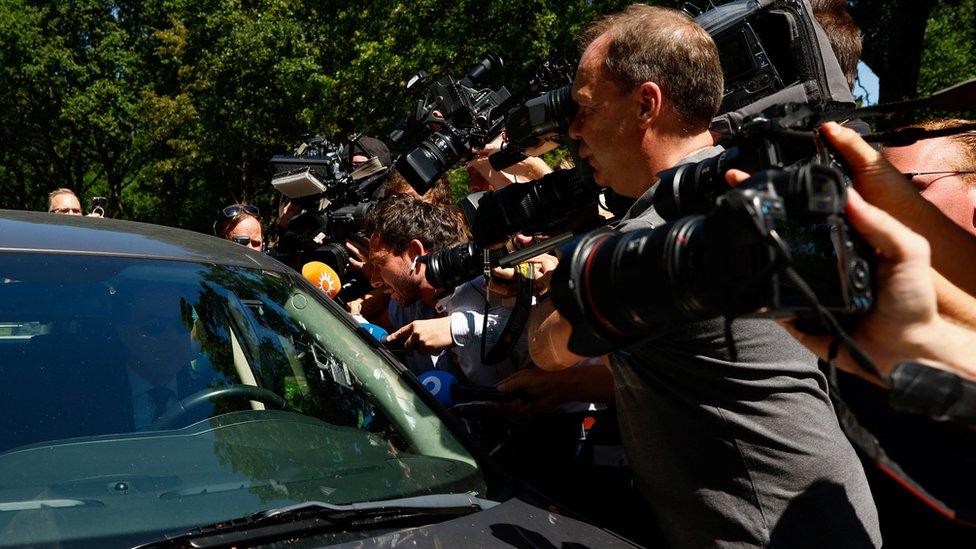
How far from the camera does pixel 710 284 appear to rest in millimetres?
1302

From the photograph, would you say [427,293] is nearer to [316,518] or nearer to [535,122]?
[535,122]

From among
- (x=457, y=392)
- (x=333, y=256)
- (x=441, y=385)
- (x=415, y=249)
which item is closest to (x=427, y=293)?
(x=415, y=249)

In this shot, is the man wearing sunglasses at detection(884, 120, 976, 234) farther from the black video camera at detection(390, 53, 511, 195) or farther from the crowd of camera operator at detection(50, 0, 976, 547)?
the black video camera at detection(390, 53, 511, 195)

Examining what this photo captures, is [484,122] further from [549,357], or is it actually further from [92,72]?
[92,72]

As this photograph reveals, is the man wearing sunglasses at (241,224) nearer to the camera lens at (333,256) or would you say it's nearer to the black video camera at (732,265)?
the camera lens at (333,256)

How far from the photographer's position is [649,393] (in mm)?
2158

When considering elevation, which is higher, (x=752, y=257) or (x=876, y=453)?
(x=752, y=257)

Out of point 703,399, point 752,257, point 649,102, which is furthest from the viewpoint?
point 649,102

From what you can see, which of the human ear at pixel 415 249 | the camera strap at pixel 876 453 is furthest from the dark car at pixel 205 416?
the human ear at pixel 415 249

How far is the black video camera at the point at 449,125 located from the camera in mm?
3350

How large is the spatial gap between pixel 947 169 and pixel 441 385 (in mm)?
1842

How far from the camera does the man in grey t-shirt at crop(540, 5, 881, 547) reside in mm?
2033

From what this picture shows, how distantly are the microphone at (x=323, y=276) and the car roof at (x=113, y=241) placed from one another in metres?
1.75

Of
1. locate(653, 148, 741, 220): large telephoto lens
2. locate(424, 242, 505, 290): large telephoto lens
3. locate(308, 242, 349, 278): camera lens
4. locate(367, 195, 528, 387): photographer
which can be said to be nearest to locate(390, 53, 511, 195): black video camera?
locate(367, 195, 528, 387): photographer
